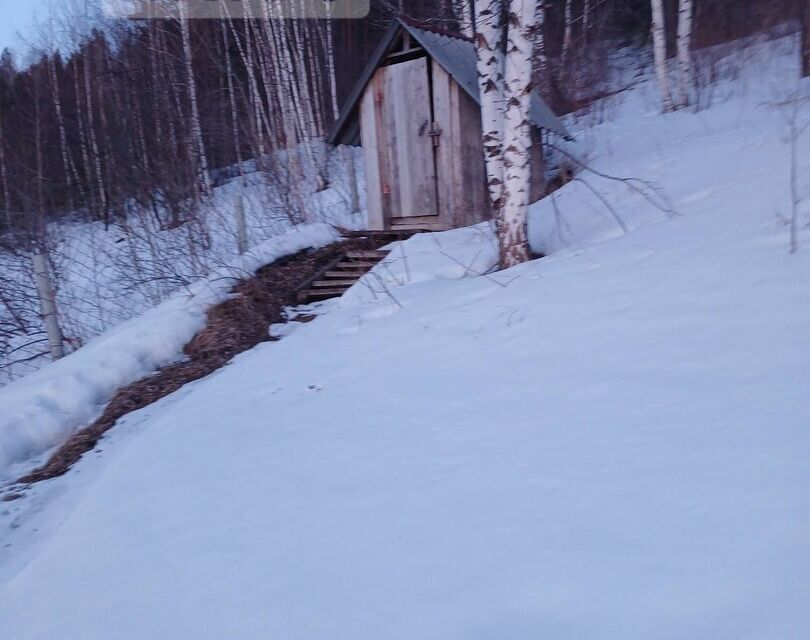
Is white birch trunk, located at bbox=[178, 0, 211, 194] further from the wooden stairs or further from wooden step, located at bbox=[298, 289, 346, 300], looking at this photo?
wooden step, located at bbox=[298, 289, 346, 300]

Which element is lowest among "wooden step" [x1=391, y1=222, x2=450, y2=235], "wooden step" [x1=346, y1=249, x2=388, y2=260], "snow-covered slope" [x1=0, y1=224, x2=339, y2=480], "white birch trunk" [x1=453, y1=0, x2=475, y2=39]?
"snow-covered slope" [x1=0, y1=224, x2=339, y2=480]

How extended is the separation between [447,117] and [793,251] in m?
6.44

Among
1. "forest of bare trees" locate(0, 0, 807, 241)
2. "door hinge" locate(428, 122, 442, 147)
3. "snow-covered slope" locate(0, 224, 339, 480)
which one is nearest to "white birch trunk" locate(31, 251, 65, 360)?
"snow-covered slope" locate(0, 224, 339, 480)

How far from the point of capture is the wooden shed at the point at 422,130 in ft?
31.2

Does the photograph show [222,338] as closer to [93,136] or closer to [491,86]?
[491,86]

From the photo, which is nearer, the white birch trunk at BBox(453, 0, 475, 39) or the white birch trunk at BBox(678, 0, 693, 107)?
the white birch trunk at BBox(453, 0, 475, 39)

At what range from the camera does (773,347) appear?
3.05 meters

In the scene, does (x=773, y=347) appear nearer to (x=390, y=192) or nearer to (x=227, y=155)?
(x=390, y=192)

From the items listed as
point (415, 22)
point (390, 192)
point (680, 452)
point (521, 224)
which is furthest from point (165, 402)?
point (415, 22)

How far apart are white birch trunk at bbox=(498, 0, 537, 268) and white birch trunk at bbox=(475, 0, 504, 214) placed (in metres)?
0.29

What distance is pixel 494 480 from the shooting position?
2617 mm

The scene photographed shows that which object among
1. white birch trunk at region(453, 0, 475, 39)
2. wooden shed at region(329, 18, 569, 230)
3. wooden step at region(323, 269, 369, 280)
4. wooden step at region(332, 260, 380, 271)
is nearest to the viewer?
wooden step at region(323, 269, 369, 280)

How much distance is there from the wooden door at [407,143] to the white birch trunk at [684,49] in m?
7.45

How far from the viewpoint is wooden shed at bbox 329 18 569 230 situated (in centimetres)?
950
